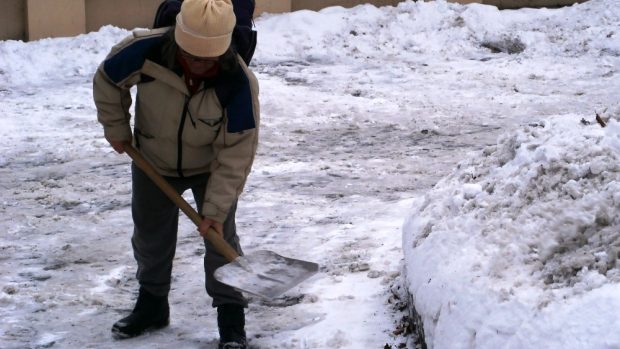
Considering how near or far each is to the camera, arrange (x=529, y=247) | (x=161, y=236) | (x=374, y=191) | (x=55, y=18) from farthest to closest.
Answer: (x=55, y=18)
(x=374, y=191)
(x=161, y=236)
(x=529, y=247)

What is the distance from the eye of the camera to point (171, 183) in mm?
4488

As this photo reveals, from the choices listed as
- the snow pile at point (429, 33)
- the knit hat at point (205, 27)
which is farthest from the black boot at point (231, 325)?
the snow pile at point (429, 33)

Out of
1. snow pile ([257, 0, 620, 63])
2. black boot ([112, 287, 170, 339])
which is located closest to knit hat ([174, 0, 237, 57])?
black boot ([112, 287, 170, 339])

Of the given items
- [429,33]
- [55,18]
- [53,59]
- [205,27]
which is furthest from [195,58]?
[429,33]

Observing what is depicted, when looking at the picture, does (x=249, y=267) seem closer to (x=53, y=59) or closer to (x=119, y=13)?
(x=53, y=59)

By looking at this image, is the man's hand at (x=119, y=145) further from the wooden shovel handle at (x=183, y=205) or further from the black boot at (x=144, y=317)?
the black boot at (x=144, y=317)

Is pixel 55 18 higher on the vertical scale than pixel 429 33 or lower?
higher

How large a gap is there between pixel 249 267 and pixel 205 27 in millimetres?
1057

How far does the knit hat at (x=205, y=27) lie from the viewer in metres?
3.89

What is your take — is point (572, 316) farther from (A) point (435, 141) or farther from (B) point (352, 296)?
(A) point (435, 141)

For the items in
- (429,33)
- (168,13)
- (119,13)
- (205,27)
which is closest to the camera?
(205,27)

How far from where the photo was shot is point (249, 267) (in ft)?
14.1

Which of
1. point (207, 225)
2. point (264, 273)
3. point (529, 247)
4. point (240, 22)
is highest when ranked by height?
point (240, 22)

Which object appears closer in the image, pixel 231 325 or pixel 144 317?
pixel 231 325
